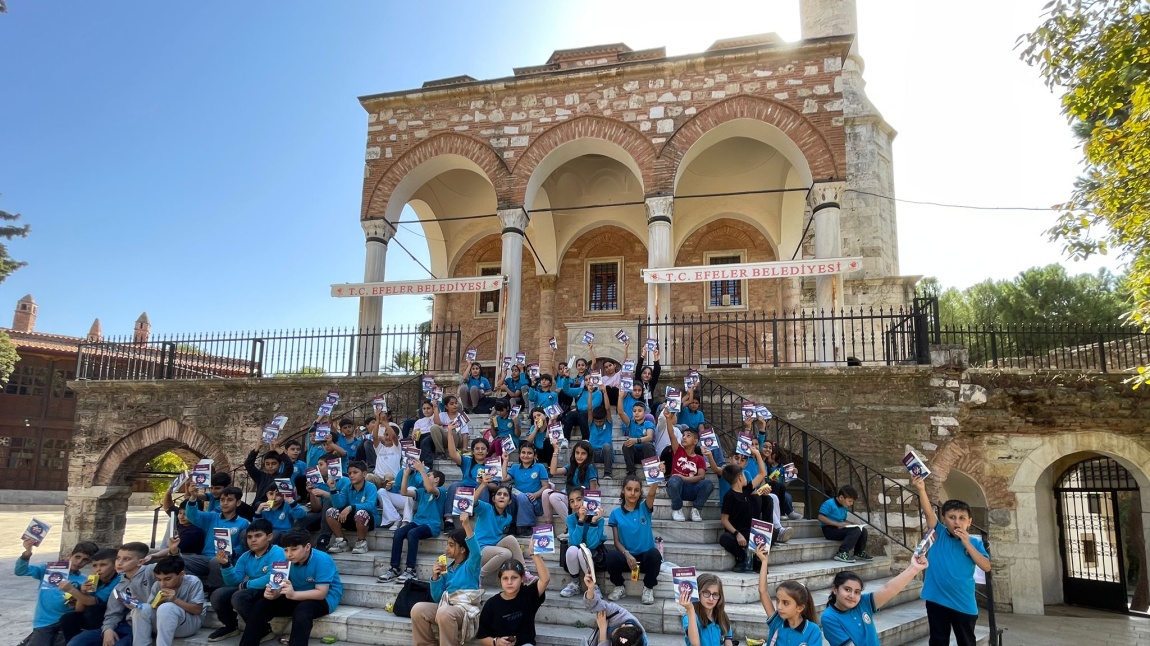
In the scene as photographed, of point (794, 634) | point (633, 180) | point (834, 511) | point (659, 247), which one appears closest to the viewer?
point (794, 634)

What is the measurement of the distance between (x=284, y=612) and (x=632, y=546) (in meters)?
2.97

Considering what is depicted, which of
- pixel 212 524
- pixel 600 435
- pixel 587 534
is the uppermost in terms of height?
pixel 600 435

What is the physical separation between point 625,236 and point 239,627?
1335cm

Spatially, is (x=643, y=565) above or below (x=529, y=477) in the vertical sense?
below

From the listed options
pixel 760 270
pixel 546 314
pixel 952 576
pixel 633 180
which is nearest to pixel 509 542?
pixel 952 576

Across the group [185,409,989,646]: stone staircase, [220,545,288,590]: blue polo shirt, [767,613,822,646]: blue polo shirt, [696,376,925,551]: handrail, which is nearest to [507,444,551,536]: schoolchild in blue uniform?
[185,409,989,646]: stone staircase

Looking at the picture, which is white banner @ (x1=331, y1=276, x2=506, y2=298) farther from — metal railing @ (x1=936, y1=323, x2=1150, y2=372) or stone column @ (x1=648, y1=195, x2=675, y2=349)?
metal railing @ (x1=936, y1=323, x2=1150, y2=372)

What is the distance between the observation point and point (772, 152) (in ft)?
50.8

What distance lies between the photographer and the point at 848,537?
7621 millimetres

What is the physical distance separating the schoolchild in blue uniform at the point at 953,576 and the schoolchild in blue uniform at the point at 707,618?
1.66 m

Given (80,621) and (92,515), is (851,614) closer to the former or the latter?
(80,621)

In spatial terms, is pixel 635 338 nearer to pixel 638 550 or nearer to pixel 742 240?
pixel 742 240

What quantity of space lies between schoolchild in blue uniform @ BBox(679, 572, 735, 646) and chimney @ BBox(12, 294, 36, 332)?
4514 centimetres

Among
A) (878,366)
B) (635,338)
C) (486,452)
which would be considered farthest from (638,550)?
(635,338)
